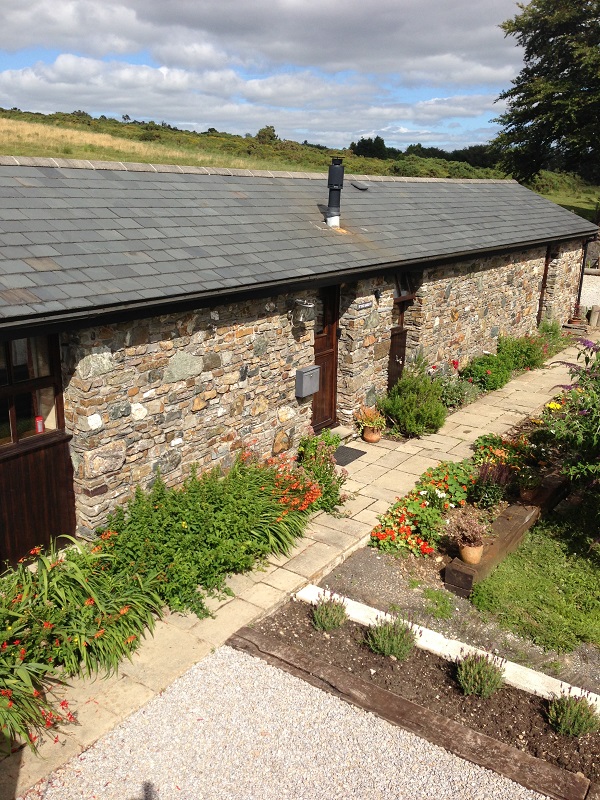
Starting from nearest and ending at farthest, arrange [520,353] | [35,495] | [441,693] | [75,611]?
[441,693] < [75,611] < [35,495] < [520,353]

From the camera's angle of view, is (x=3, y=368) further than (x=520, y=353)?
No

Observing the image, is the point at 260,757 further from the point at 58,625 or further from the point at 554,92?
the point at 554,92

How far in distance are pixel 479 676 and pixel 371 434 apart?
5.45 meters

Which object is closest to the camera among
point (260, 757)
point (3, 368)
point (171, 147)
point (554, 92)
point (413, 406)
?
point (260, 757)

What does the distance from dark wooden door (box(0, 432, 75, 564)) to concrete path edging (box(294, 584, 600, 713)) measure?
239 centimetres

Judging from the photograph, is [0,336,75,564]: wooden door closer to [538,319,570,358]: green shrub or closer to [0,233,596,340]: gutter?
[0,233,596,340]: gutter

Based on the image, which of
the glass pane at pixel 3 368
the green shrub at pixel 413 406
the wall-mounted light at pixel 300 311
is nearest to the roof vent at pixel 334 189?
the wall-mounted light at pixel 300 311

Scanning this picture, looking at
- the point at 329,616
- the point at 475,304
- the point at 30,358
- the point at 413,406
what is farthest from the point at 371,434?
the point at 30,358

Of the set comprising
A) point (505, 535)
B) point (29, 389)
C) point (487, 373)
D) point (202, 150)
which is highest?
point (202, 150)

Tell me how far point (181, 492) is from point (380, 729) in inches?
124

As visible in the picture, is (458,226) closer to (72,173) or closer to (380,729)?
(72,173)

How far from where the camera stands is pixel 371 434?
33.0 ft

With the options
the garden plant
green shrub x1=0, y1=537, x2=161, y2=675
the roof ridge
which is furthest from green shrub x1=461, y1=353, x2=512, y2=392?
green shrub x1=0, y1=537, x2=161, y2=675

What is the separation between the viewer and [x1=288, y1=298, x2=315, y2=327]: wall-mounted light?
8.03 metres
